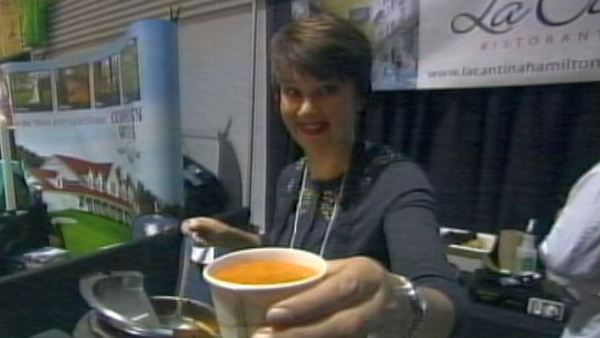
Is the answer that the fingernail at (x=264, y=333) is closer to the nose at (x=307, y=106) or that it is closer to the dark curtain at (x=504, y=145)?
the nose at (x=307, y=106)

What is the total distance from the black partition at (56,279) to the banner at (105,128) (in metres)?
0.14

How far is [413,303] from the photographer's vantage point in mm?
169

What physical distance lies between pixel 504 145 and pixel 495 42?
0.14m

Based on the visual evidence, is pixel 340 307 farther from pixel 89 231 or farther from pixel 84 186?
pixel 84 186

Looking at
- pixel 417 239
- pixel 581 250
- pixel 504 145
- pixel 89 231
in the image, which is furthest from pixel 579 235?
pixel 89 231

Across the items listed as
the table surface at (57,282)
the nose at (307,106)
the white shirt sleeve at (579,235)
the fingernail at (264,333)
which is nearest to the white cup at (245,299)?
the fingernail at (264,333)

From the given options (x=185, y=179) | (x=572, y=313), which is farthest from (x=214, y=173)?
(x=572, y=313)

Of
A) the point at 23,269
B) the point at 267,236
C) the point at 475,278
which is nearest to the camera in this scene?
the point at 267,236

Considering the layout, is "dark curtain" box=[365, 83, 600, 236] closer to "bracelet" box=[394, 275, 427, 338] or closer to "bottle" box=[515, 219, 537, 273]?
"bottle" box=[515, 219, 537, 273]

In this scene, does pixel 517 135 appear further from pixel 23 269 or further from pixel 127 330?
pixel 23 269

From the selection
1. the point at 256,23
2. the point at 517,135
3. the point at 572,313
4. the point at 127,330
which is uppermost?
the point at 256,23

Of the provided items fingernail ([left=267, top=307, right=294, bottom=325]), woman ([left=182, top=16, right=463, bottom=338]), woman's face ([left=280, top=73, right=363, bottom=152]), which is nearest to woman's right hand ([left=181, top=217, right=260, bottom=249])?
woman ([left=182, top=16, right=463, bottom=338])

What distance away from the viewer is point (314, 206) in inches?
12.1

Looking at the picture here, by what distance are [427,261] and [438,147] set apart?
36 centimetres
